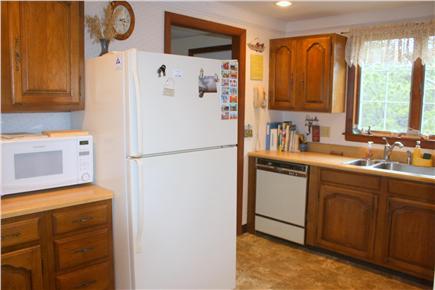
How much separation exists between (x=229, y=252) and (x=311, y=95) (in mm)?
1824

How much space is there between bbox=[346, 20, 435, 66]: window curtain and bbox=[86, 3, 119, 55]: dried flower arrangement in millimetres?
2344

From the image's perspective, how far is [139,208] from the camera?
2201mm

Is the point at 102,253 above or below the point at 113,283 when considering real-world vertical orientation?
above

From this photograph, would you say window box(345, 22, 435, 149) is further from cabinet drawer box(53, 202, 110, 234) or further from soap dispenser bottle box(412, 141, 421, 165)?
cabinet drawer box(53, 202, 110, 234)

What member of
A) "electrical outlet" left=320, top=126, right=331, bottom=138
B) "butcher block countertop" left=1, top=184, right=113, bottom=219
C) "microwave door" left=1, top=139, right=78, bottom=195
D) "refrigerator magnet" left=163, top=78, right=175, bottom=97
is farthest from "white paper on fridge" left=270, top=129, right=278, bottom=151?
"microwave door" left=1, top=139, right=78, bottom=195

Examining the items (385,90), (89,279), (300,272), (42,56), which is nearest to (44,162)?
(42,56)

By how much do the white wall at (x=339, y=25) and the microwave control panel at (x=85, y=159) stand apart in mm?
2511

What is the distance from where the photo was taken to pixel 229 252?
2828 millimetres

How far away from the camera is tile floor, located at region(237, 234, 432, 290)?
3045 mm

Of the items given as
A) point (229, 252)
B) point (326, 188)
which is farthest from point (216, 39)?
point (229, 252)

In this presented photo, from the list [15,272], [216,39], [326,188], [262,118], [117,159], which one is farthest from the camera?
[216,39]

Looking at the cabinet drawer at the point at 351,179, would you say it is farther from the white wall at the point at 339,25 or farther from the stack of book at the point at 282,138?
the stack of book at the point at 282,138

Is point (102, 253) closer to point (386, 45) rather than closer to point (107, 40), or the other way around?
point (107, 40)

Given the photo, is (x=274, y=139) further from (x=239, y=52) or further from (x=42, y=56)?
(x=42, y=56)
